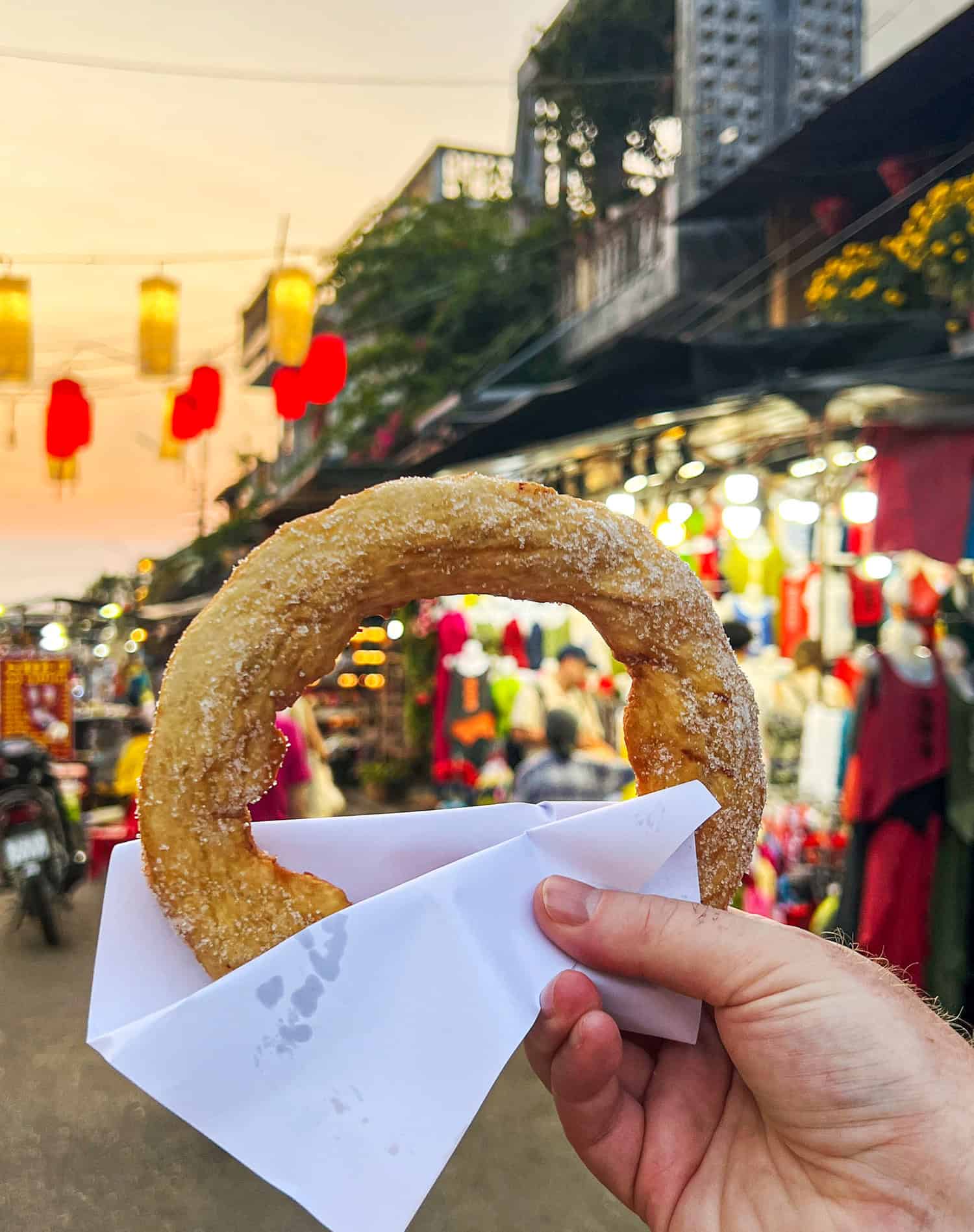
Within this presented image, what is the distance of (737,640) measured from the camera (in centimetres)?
558

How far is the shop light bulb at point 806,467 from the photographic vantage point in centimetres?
560

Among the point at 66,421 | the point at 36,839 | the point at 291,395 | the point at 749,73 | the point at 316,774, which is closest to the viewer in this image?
the point at 316,774

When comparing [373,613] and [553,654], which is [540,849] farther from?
[553,654]

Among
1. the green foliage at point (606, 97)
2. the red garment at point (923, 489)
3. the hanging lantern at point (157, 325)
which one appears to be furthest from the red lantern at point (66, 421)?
the red garment at point (923, 489)

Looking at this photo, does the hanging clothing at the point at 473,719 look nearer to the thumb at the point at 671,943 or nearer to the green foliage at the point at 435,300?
the green foliage at the point at 435,300

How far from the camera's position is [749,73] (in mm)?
9117

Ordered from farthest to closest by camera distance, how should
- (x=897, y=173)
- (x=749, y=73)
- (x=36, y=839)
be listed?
(x=749, y=73) < (x=36, y=839) < (x=897, y=173)

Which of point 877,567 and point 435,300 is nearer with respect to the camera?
point 877,567

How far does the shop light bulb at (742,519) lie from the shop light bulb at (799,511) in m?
0.15

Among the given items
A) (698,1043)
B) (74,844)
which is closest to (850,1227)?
(698,1043)

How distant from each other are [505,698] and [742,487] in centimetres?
306

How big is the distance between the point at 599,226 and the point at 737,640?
26.2ft

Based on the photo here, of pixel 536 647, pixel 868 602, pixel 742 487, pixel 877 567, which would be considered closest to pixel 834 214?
pixel 742 487

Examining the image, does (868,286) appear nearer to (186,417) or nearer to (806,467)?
(806,467)
